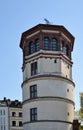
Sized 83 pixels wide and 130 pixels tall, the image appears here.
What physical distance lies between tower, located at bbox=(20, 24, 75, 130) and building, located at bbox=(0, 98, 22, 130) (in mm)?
70569

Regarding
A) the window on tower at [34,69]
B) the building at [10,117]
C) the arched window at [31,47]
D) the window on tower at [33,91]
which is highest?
the arched window at [31,47]

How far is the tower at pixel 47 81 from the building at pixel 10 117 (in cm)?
7057

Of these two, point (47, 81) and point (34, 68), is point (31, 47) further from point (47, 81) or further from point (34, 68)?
point (47, 81)

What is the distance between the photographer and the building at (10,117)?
12444 cm

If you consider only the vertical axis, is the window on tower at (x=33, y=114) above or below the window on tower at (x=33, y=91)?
below

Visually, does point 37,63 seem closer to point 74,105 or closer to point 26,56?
point 26,56

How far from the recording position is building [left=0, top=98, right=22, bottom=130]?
124438 mm

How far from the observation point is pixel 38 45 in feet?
178

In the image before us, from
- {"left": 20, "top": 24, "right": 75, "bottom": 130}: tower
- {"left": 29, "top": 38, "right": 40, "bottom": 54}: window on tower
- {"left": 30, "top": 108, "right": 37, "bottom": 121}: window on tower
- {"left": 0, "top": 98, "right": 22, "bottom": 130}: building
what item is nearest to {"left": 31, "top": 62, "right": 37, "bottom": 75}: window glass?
{"left": 20, "top": 24, "right": 75, "bottom": 130}: tower

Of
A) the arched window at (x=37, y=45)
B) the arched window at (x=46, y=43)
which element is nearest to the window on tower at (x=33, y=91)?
the arched window at (x=37, y=45)

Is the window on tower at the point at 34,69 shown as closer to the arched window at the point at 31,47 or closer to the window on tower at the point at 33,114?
the arched window at the point at 31,47

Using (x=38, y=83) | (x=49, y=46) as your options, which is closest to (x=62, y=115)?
(x=38, y=83)

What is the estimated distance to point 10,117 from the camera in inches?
4938

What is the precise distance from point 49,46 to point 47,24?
330cm
